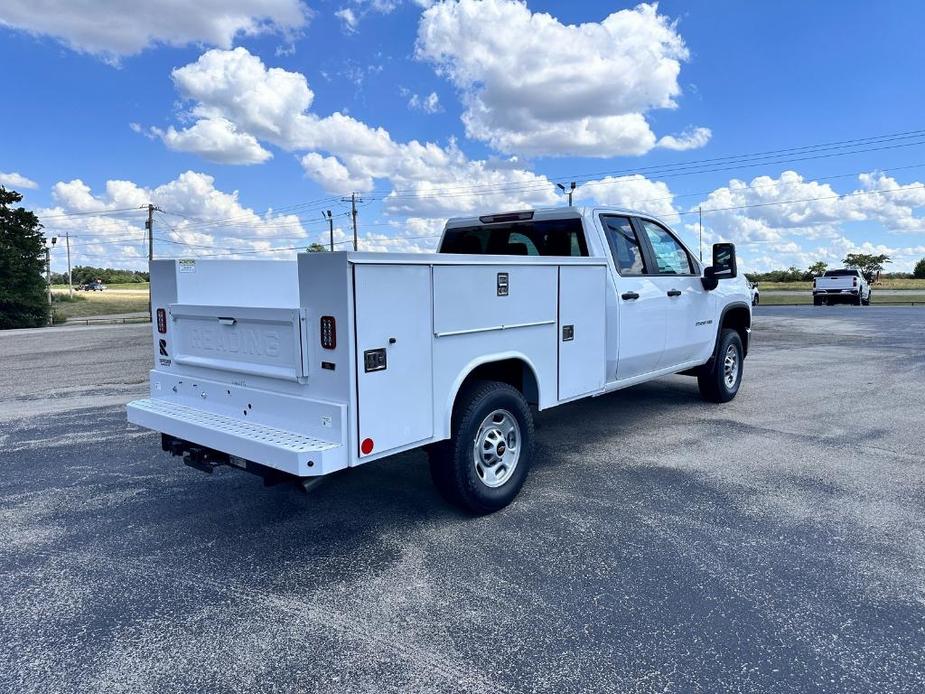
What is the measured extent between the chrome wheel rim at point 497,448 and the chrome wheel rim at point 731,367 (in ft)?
14.6

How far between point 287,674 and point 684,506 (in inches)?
118

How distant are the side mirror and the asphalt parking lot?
1694 mm

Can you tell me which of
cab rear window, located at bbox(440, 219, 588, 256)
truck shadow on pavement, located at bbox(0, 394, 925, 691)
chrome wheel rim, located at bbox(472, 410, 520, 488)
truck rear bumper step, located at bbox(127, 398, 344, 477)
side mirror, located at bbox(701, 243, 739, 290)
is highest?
cab rear window, located at bbox(440, 219, 588, 256)

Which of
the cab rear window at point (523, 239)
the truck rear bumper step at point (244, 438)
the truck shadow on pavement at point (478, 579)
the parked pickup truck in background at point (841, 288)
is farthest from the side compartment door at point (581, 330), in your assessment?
the parked pickup truck in background at point (841, 288)

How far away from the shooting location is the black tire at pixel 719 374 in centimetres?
787

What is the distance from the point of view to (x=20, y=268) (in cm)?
3844

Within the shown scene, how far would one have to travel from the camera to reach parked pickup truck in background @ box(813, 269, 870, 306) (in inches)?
1209

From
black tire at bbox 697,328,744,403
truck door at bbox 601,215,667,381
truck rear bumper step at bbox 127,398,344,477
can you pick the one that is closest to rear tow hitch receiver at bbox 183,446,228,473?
truck rear bumper step at bbox 127,398,344,477

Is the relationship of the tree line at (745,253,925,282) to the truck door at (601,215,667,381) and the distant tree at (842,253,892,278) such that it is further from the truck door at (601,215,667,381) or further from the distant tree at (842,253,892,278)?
the truck door at (601,215,667,381)

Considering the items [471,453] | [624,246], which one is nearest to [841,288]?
[624,246]

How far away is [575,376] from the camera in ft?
17.0

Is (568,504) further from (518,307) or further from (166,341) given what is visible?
(166,341)

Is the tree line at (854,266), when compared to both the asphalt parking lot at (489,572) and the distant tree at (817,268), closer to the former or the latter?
the distant tree at (817,268)

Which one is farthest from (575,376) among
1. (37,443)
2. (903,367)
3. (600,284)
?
(903,367)
